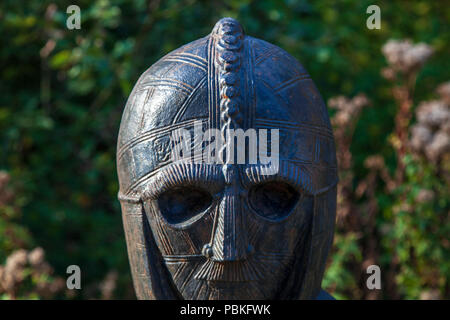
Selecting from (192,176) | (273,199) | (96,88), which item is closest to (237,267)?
(273,199)

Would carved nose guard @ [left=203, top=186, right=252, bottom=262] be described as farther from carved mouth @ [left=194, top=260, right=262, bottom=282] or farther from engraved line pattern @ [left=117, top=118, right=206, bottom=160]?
engraved line pattern @ [left=117, top=118, right=206, bottom=160]

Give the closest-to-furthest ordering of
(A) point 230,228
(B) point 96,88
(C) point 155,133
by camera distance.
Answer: (A) point 230,228 < (C) point 155,133 < (B) point 96,88

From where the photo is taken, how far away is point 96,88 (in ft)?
20.0

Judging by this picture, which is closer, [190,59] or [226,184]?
[226,184]

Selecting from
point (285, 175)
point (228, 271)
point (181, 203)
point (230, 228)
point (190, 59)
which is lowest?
point (228, 271)

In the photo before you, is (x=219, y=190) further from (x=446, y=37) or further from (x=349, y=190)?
(x=446, y=37)

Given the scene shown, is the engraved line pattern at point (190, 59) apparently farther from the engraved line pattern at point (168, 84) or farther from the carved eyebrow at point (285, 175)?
the carved eyebrow at point (285, 175)

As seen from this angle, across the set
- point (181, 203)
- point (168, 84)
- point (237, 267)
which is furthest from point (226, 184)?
point (168, 84)

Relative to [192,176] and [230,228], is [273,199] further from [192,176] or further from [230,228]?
[192,176]

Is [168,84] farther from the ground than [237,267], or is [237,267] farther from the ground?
[168,84]

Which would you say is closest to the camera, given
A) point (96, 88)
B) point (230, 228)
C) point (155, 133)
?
point (230, 228)

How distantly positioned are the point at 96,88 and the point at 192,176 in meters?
3.66

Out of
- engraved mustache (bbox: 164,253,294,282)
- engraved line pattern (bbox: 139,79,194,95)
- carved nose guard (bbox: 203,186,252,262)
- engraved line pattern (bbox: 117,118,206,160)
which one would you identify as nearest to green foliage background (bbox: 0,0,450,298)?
engraved line pattern (bbox: 139,79,194,95)

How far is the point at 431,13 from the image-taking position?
7.68 meters
